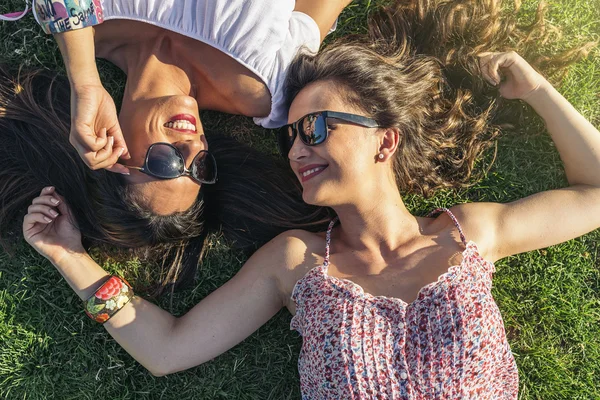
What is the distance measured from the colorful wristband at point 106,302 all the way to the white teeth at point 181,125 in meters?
1.23

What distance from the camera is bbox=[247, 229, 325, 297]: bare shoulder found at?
3.46 metres

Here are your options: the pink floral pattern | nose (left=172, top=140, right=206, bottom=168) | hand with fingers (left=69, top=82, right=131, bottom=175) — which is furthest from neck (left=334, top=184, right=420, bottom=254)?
hand with fingers (left=69, top=82, right=131, bottom=175)

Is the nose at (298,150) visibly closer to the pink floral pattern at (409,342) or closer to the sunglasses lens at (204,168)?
the sunglasses lens at (204,168)

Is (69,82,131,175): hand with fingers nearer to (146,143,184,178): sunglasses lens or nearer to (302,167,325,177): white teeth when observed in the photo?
(146,143,184,178): sunglasses lens

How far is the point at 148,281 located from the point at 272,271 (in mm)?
1122

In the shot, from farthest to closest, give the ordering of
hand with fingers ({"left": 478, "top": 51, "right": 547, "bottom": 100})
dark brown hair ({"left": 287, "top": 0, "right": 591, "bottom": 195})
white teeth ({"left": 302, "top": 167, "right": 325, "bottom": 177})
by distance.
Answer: hand with fingers ({"left": 478, "top": 51, "right": 547, "bottom": 100})
dark brown hair ({"left": 287, "top": 0, "right": 591, "bottom": 195})
white teeth ({"left": 302, "top": 167, "right": 325, "bottom": 177})

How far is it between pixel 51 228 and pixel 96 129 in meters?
1.03

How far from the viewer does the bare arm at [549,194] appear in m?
3.46

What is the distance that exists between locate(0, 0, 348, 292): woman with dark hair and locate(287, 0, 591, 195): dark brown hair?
319mm

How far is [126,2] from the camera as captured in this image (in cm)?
332

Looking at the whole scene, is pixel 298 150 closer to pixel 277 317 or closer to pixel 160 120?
pixel 160 120

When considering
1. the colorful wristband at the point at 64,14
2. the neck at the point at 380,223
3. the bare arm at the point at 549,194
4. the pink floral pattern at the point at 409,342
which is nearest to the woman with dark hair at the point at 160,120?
the colorful wristband at the point at 64,14

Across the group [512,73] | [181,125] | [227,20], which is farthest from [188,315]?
[512,73]

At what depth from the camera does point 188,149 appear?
322 centimetres
